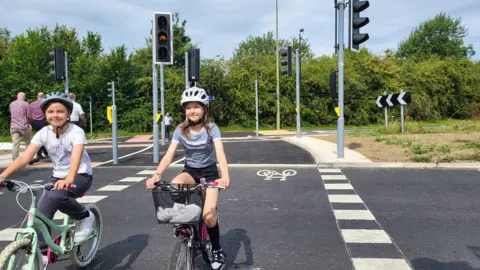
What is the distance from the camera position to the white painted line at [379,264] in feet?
12.1

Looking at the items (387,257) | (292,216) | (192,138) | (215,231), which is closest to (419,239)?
(387,257)

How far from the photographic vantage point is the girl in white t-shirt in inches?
125

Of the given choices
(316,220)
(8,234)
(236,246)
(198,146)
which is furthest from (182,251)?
(8,234)

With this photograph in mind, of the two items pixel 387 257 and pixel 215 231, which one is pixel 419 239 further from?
pixel 215 231

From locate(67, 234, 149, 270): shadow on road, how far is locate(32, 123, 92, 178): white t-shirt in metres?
1.05

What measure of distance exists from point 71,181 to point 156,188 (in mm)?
802

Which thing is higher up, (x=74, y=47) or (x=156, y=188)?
(x=74, y=47)

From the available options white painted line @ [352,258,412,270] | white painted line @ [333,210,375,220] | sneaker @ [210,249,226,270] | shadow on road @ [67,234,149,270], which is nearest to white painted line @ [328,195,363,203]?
white painted line @ [333,210,375,220]

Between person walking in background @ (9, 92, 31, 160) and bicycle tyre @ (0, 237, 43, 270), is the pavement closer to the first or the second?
bicycle tyre @ (0, 237, 43, 270)

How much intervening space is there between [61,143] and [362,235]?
3534 mm

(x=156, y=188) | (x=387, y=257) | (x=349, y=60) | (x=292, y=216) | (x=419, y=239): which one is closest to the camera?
(x=156, y=188)

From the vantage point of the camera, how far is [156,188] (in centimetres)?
280

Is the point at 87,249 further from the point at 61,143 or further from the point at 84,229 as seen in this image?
the point at 61,143

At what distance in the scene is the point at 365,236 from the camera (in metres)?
4.64
